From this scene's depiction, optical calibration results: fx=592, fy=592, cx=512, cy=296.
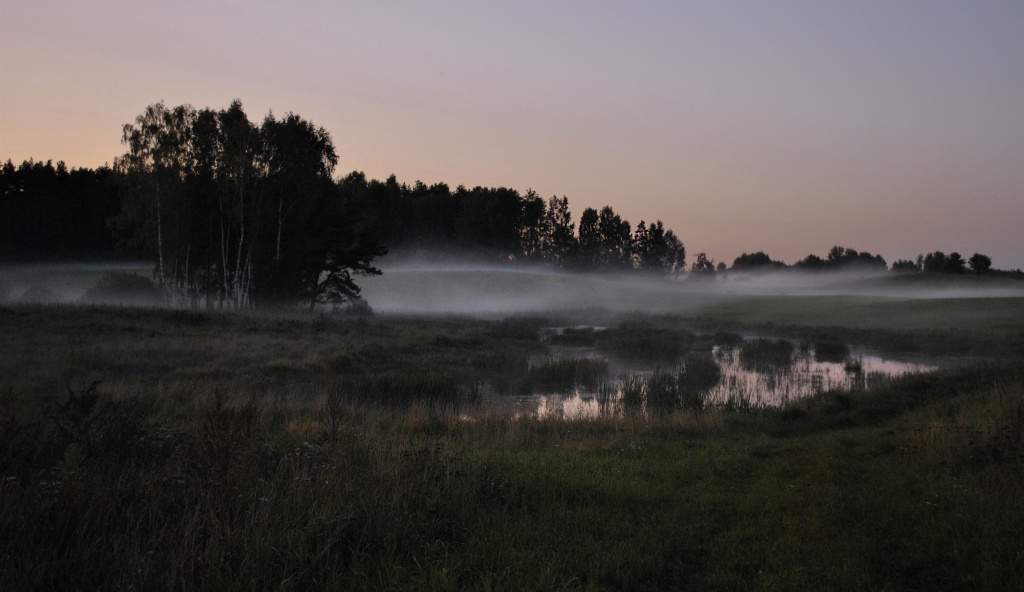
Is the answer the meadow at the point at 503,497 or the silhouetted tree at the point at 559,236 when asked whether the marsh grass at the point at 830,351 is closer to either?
the meadow at the point at 503,497

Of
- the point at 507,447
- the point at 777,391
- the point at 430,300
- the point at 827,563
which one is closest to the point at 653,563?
the point at 827,563

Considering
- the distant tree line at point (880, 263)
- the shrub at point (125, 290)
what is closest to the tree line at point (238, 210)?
the shrub at point (125, 290)

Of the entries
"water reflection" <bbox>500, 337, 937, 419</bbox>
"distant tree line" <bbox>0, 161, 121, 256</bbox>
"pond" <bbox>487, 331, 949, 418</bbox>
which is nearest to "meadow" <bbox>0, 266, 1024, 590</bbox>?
"water reflection" <bbox>500, 337, 937, 419</bbox>

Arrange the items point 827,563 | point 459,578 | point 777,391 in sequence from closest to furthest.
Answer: point 459,578 → point 827,563 → point 777,391

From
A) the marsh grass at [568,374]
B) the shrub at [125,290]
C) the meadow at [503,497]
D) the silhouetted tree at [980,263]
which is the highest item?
the silhouetted tree at [980,263]

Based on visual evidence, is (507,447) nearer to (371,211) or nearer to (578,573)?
(578,573)

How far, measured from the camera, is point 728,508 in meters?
6.75

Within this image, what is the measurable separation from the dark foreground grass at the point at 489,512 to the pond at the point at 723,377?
21.3 feet

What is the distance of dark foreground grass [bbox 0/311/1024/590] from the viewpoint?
177 inches

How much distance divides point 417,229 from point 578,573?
109017 mm

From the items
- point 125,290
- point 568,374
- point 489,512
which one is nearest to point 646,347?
point 568,374

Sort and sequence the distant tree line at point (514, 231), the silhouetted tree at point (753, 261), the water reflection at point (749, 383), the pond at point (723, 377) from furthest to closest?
the silhouetted tree at point (753, 261) < the distant tree line at point (514, 231) < the pond at point (723, 377) < the water reflection at point (749, 383)

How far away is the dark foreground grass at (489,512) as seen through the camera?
450 cm

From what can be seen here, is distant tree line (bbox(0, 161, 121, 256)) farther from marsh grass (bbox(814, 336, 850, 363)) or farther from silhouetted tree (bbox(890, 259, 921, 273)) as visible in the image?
silhouetted tree (bbox(890, 259, 921, 273))
